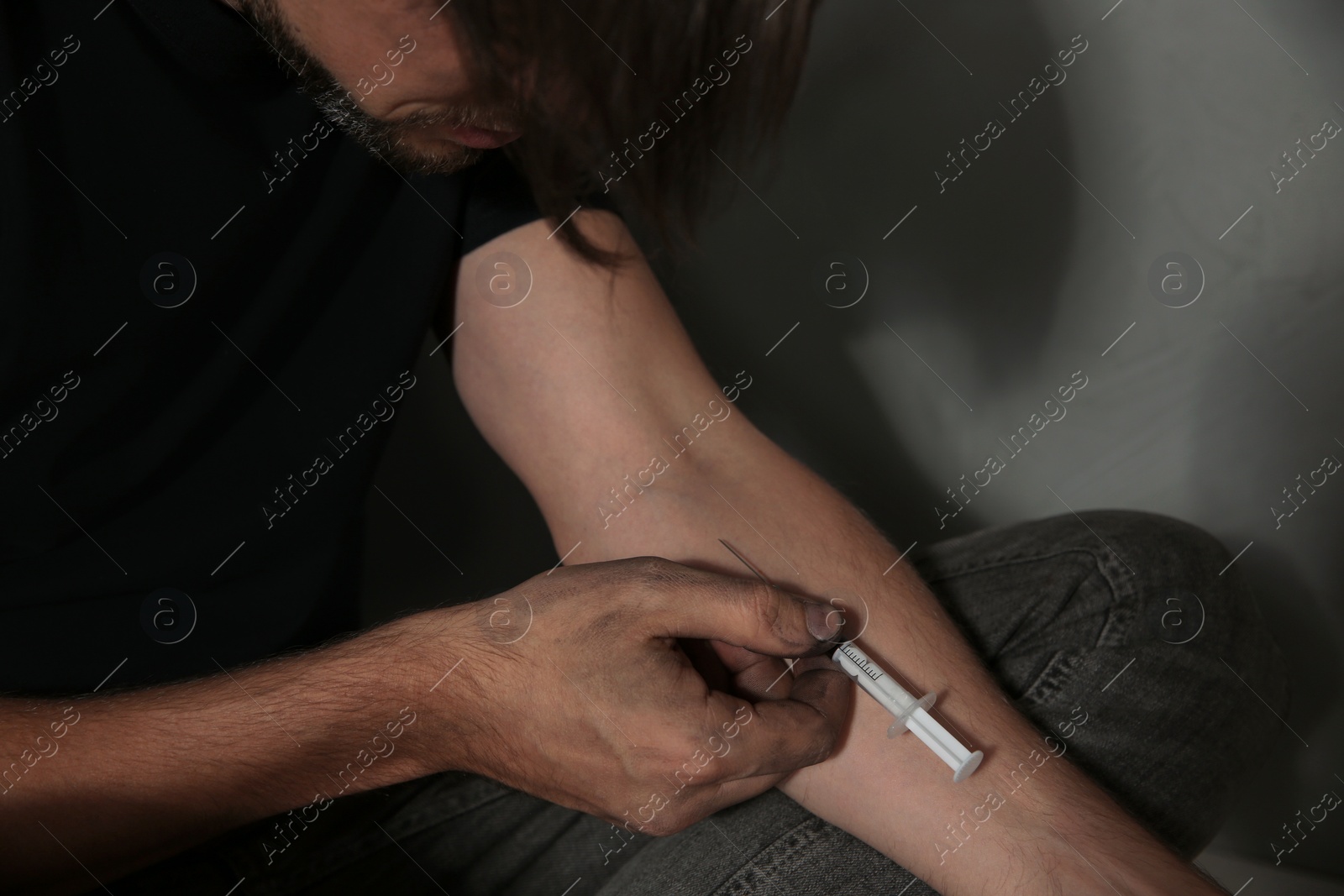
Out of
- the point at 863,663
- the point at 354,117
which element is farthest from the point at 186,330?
the point at 863,663

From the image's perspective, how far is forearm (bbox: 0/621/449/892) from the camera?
0.60m

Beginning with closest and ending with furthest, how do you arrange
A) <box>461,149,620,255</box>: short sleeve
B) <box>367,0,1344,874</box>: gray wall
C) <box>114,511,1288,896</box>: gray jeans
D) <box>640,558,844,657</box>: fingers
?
1. <box>640,558,844,657</box>: fingers
2. <box>114,511,1288,896</box>: gray jeans
3. <box>461,149,620,255</box>: short sleeve
4. <box>367,0,1344,874</box>: gray wall

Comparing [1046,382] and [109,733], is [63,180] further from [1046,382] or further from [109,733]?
[1046,382]

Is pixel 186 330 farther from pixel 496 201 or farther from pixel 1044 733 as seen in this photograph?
→ pixel 1044 733

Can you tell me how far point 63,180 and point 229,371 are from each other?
17cm

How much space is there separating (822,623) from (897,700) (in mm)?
86

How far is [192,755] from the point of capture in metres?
0.62

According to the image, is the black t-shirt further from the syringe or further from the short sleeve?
the syringe

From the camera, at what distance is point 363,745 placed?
2.14 feet

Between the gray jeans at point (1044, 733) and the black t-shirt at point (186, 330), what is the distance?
0.18 metres

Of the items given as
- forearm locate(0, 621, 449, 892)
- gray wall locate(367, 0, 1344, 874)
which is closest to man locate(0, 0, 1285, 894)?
forearm locate(0, 621, 449, 892)

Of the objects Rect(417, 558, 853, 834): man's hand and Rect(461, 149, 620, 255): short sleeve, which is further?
Rect(461, 149, 620, 255): short sleeve

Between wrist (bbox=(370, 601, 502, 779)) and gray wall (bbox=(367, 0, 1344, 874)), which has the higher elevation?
wrist (bbox=(370, 601, 502, 779))

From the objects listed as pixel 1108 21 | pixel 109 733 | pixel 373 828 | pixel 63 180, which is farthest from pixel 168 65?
pixel 1108 21
